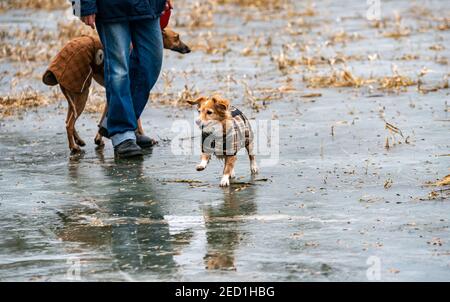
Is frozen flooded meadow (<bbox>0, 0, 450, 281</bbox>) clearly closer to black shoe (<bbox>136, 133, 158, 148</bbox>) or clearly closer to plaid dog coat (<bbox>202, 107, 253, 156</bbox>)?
black shoe (<bbox>136, 133, 158, 148</bbox>)

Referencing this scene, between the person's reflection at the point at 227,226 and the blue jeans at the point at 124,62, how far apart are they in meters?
1.84

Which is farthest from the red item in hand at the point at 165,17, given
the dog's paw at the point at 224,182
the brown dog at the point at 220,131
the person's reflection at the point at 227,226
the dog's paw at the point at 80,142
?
the person's reflection at the point at 227,226

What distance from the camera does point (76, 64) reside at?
9.88 m

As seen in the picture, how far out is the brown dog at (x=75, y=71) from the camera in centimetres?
986

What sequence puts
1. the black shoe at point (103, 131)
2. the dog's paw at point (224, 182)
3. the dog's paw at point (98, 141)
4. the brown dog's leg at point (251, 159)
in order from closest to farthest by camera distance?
the dog's paw at point (224, 182), the brown dog's leg at point (251, 159), the black shoe at point (103, 131), the dog's paw at point (98, 141)

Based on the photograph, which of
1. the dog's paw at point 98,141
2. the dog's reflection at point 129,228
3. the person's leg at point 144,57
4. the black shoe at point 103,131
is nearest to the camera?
the dog's reflection at point 129,228

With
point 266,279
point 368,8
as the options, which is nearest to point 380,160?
point 266,279

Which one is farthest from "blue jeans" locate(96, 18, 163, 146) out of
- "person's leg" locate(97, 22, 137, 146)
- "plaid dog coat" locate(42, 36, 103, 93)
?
"plaid dog coat" locate(42, 36, 103, 93)

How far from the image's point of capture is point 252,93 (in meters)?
12.5

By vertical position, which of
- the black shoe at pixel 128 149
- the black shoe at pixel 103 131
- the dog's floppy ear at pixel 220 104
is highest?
the dog's floppy ear at pixel 220 104

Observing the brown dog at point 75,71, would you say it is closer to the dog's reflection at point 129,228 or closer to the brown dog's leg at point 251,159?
the dog's reflection at point 129,228

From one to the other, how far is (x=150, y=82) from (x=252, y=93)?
2.81m

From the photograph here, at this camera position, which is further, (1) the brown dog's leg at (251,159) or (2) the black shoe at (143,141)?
(2) the black shoe at (143,141)
